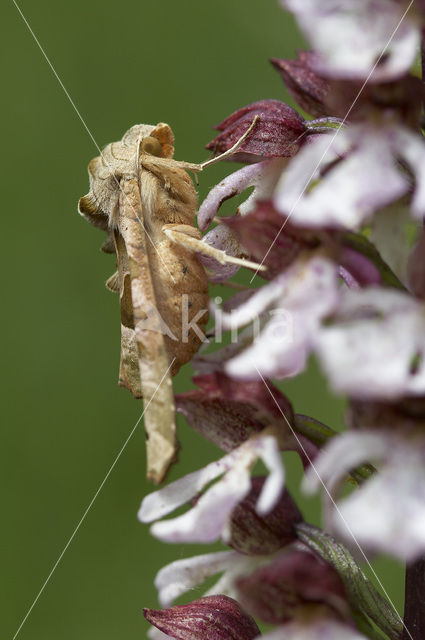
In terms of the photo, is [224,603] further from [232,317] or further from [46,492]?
[46,492]

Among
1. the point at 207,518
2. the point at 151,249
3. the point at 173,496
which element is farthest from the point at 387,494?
the point at 151,249

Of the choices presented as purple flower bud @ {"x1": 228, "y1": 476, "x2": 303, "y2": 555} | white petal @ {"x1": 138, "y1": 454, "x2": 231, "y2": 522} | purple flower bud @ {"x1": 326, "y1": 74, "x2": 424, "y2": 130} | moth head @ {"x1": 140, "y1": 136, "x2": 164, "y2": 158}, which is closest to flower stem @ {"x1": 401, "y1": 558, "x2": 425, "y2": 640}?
purple flower bud @ {"x1": 228, "y1": 476, "x2": 303, "y2": 555}

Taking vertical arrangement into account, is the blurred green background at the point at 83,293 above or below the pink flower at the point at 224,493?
below

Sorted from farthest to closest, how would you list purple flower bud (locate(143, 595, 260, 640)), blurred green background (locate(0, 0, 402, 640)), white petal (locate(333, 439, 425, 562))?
blurred green background (locate(0, 0, 402, 640))
purple flower bud (locate(143, 595, 260, 640))
white petal (locate(333, 439, 425, 562))

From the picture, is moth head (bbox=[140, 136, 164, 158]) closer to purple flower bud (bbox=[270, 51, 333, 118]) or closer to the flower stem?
purple flower bud (bbox=[270, 51, 333, 118])

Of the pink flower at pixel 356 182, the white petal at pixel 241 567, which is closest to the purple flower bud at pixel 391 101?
the pink flower at pixel 356 182

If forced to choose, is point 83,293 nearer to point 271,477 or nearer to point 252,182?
point 252,182

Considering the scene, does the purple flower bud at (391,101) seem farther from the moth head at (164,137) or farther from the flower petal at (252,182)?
the moth head at (164,137)
